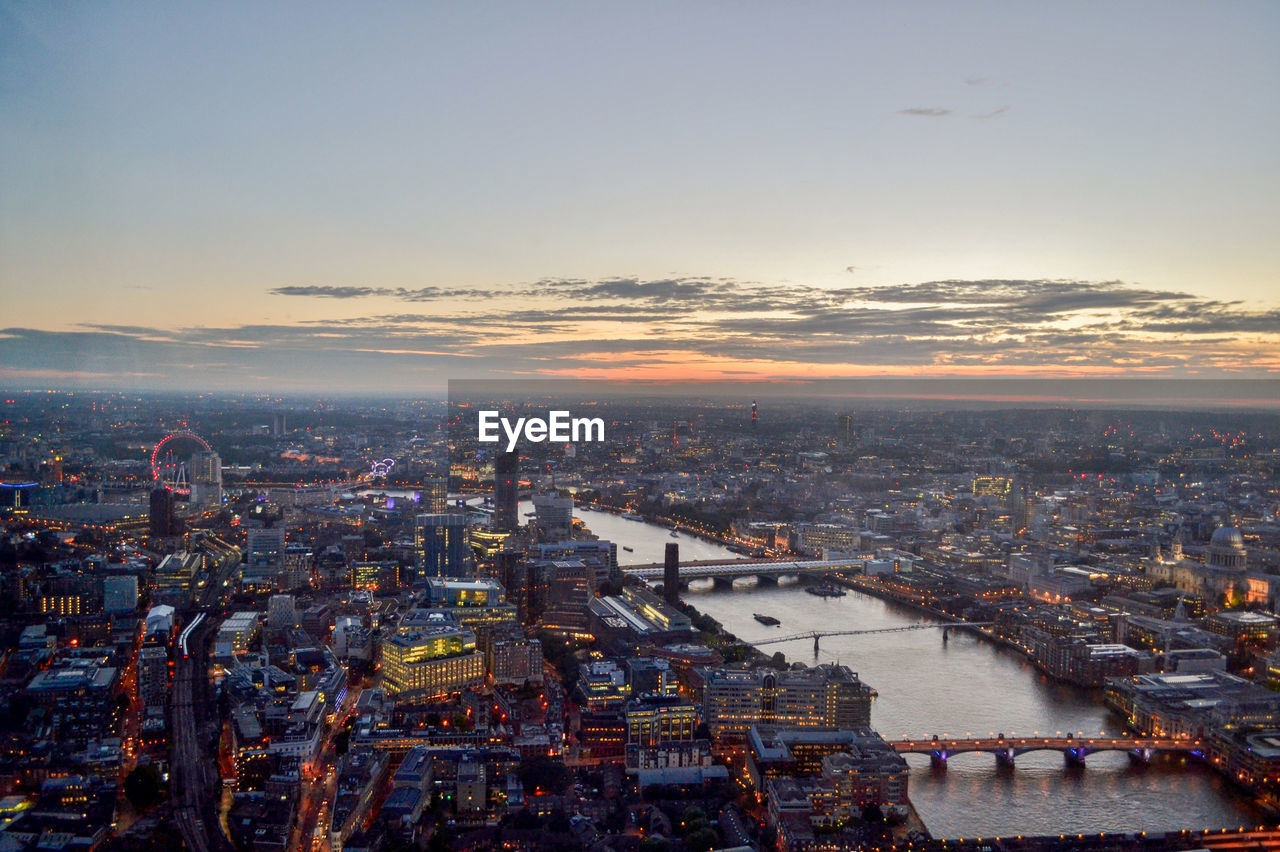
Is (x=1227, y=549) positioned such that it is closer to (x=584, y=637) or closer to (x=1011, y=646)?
(x=1011, y=646)

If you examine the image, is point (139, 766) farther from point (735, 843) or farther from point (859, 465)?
point (859, 465)

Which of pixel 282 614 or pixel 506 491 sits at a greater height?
pixel 506 491

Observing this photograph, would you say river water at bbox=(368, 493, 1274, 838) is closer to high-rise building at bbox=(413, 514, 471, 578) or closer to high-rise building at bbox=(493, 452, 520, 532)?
high-rise building at bbox=(413, 514, 471, 578)

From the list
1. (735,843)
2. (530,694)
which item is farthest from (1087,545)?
(735,843)

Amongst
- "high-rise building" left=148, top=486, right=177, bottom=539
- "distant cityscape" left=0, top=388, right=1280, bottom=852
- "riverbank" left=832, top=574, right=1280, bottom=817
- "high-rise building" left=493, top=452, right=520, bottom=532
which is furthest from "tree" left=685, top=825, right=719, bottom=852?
"high-rise building" left=148, top=486, right=177, bottom=539

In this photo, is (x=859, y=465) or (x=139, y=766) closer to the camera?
(x=139, y=766)

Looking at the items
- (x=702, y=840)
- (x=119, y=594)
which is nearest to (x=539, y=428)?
(x=119, y=594)

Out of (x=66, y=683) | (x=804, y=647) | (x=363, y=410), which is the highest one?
(x=363, y=410)

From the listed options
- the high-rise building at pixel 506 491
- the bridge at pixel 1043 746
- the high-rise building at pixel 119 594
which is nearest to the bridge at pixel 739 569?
the high-rise building at pixel 506 491
